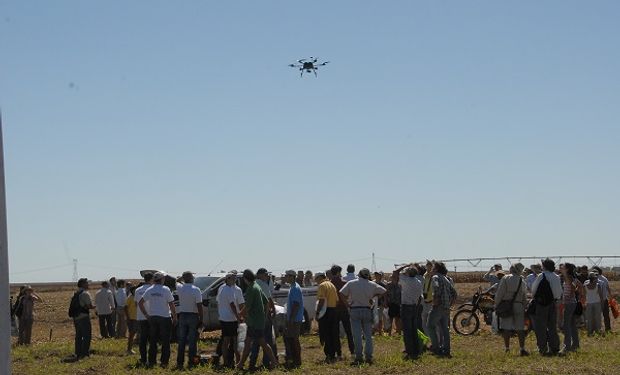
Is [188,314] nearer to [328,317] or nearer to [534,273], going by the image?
[328,317]

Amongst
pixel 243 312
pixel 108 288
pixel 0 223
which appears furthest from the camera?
pixel 108 288

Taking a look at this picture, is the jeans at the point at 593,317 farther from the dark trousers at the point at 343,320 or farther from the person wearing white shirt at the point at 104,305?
the person wearing white shirt at the point at 104,305

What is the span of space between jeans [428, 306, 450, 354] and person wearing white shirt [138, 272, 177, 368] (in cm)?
425

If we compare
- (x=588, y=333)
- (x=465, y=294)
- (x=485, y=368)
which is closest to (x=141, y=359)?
(x=485, y=368)

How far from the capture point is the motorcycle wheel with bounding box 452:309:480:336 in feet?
72.1

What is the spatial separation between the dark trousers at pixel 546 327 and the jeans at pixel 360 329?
8.86 feet

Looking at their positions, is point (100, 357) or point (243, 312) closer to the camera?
point (243, 312)

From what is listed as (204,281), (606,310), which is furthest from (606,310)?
(204,281)

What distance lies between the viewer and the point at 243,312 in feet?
51.4

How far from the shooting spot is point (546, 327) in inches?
637

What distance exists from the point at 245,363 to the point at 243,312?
1.38m

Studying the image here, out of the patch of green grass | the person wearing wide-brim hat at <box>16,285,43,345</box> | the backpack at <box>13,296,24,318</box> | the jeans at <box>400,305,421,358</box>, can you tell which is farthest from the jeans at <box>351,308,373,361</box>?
the backpack at <box>13,296,24,318</box>

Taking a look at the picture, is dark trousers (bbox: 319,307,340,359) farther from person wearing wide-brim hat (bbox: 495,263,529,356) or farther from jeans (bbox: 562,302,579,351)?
jeans (bbox: 562,302,579,351)

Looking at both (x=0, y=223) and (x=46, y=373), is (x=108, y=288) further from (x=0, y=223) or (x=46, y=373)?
(x=0, y=223)
